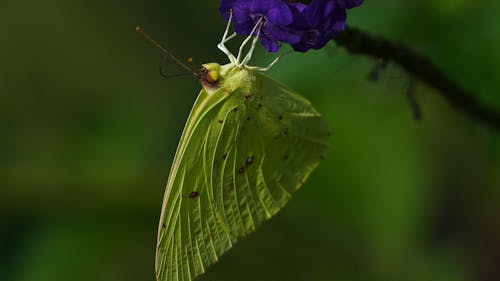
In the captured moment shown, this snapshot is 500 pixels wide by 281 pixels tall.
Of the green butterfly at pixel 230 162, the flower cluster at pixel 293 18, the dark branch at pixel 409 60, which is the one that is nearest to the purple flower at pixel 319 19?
the flower cluster at pixel 293 18

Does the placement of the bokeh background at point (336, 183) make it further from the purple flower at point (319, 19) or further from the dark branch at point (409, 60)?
the purple flower at point (319, 19)

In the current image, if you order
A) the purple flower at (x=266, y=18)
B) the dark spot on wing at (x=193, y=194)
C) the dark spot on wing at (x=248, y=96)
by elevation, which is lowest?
the dark spot on wing at (x=193, y=194)

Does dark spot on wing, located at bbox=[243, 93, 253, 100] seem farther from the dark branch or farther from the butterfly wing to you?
the dark branch

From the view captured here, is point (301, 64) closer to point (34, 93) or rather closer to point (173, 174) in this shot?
point (173, 174)

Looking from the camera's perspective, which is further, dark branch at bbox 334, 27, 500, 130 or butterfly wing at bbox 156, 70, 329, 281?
butterfly wing at bbox 156, 70, 329, 281

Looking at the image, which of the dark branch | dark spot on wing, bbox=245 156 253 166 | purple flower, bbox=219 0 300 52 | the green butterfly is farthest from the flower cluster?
dark spot on wing, bbox=245 156 253 166
